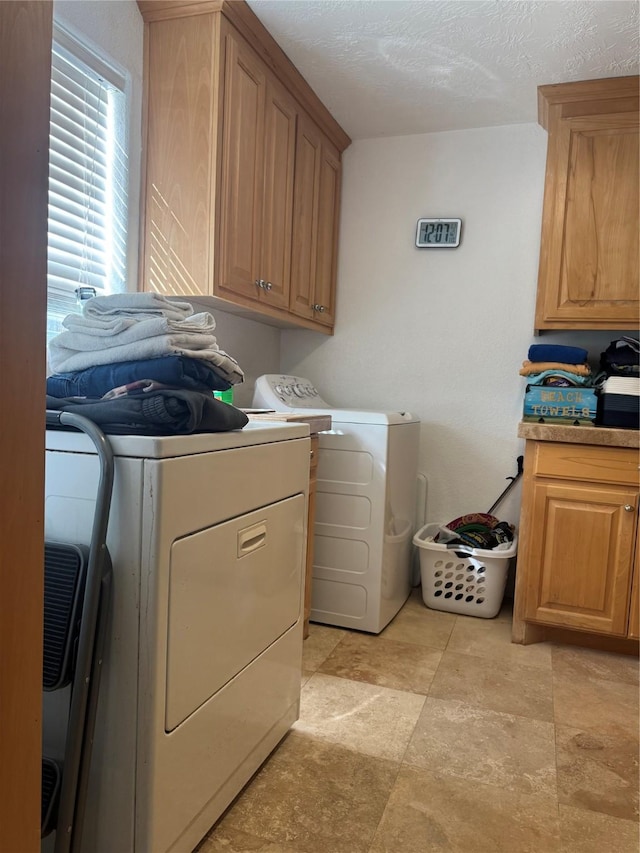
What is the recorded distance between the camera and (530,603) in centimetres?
239

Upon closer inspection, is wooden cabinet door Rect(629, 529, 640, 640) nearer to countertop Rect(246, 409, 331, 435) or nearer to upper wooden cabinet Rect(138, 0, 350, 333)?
countertop Rect(246, 409, 331, 435)

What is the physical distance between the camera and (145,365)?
1.23 metres

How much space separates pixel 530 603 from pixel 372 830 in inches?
49.7

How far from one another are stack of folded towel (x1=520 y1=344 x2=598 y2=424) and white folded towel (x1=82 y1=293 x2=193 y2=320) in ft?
5.61

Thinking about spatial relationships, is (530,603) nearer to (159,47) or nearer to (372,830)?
(372,830)

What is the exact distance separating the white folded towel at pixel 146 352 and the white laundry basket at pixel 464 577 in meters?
1.70

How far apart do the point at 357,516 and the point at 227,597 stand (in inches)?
49.3

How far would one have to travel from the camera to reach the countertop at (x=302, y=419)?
6.72 ft

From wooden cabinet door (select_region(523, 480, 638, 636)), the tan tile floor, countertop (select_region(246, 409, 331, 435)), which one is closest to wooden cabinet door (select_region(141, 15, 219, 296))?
countertop (select_region(246, 409, 331, 435))

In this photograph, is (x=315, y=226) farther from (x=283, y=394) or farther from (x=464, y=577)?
(x=464, y=577)

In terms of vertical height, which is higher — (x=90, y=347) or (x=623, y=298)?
(x=623, y=298)

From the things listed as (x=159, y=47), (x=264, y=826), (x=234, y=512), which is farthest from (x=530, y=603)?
(x=159, y=47)

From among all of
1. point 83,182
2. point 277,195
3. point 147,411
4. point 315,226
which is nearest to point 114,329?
point 147,411

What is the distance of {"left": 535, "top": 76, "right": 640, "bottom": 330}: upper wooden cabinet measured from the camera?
2.48m
